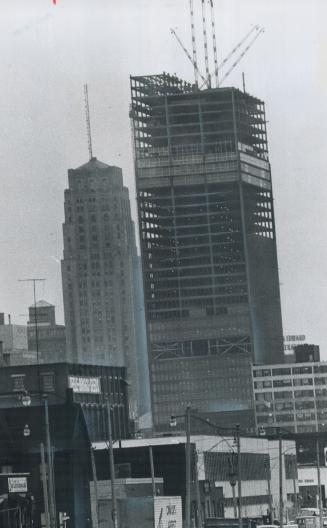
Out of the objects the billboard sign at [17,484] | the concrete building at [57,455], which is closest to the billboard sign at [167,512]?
the billboard sign at [17,484]

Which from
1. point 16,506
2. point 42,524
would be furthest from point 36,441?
point 16,506

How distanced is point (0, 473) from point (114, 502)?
55.7 meters

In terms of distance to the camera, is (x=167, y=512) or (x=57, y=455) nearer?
(x=167, y=512)

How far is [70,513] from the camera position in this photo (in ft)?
619

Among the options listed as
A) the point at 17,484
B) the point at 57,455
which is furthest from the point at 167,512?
the point at 57,455

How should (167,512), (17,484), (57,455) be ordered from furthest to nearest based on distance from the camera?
1. (57,455)
2. (17,484)
3. (167,512)

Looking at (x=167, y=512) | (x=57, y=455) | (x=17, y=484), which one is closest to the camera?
(x=167, y=512)

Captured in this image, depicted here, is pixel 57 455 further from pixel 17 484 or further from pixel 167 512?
pixel 167 512

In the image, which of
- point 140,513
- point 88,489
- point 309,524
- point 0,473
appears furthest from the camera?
point 88,489

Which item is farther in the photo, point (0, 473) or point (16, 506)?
point (0, 473)

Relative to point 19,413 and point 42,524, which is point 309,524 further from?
point 19,413

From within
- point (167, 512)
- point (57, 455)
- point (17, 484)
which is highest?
point (57, 455)

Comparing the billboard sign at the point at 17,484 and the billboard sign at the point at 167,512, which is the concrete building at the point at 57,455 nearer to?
the billboard sign at the point at 17,484

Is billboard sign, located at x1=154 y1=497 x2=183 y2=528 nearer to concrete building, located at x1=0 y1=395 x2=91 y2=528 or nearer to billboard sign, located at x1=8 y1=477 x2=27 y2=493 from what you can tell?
billboard sign, located at x1=8 y1=477 x2=27 y2=493
